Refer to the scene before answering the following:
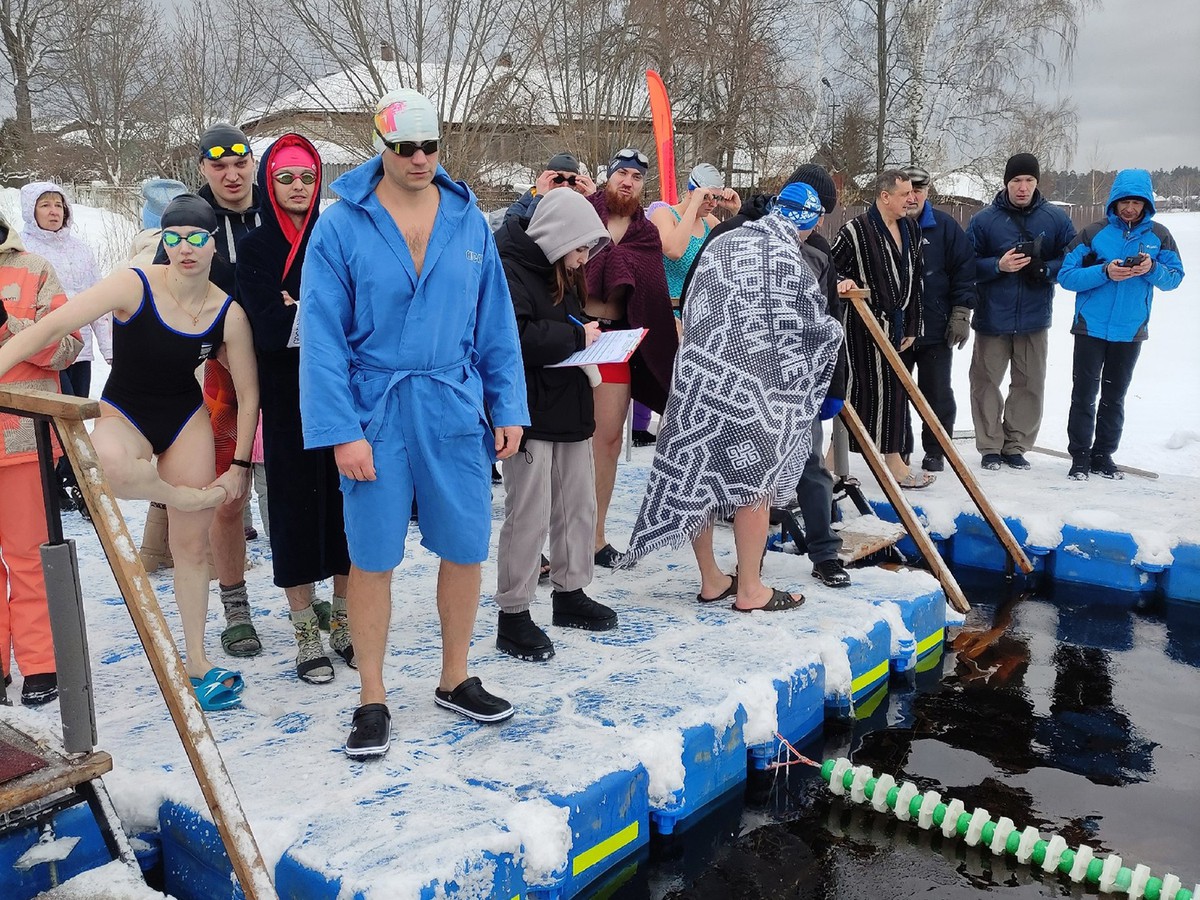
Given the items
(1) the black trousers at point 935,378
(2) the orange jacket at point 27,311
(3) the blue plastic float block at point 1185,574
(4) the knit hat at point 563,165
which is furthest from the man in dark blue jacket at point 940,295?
(2) the orange jacket at point 27,311

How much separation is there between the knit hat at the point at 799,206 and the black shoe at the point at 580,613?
5.93 ft

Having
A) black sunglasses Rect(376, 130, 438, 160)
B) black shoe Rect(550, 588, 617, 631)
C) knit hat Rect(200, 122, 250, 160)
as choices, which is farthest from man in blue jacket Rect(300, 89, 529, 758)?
knit hat Rect(200, 122, 250, 160)

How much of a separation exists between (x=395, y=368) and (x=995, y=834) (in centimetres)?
236

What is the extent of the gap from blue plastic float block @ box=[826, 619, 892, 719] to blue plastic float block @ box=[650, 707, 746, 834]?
2.20ft

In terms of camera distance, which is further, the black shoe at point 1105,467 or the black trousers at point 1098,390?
the black shoe at point 1105,467

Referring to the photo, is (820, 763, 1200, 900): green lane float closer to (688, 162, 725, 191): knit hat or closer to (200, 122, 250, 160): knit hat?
(200, 122, 250, 160): knit hat

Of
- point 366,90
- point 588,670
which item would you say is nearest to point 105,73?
point 366,90

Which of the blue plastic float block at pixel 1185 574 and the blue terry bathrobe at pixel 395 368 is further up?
the blue terry bathrobe at pixel 395 368

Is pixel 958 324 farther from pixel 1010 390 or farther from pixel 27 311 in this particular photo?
pixel 27 311

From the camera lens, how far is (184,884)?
9.75ft

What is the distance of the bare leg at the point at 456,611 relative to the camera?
10.8 feet

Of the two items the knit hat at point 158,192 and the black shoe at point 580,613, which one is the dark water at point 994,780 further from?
the knit hat at point 158,192

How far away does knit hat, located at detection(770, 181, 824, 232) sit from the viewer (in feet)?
14.4

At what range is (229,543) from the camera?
3984 millimetres
